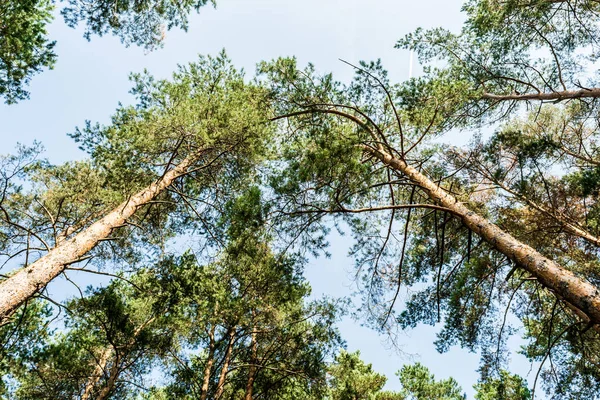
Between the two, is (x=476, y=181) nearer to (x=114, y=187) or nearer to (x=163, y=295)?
(x=163, y=295)

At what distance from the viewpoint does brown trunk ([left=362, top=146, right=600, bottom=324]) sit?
11.3 feet

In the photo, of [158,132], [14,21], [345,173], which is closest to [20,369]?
[158,132]

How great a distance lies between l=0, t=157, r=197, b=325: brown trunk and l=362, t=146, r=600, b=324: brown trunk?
5330 millimetres

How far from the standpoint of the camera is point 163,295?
6.44 m

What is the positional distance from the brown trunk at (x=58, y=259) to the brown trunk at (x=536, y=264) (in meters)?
5.33

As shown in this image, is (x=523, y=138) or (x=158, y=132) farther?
(x=523, y=138)

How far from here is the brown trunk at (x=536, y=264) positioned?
3.46m

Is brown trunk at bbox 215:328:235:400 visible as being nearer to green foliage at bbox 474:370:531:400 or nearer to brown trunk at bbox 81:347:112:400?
brown trunk at bbox 81:347:112:400

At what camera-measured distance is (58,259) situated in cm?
475

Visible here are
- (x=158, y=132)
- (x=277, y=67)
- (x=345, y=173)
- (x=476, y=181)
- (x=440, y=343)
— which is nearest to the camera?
(x=345, y=173)

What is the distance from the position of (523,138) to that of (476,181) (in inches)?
98.7

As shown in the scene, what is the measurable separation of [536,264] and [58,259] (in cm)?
648

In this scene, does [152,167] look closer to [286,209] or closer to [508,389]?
[286,209]

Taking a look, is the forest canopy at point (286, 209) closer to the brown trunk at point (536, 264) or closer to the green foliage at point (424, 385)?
the brown trunk at point (536, 264)
